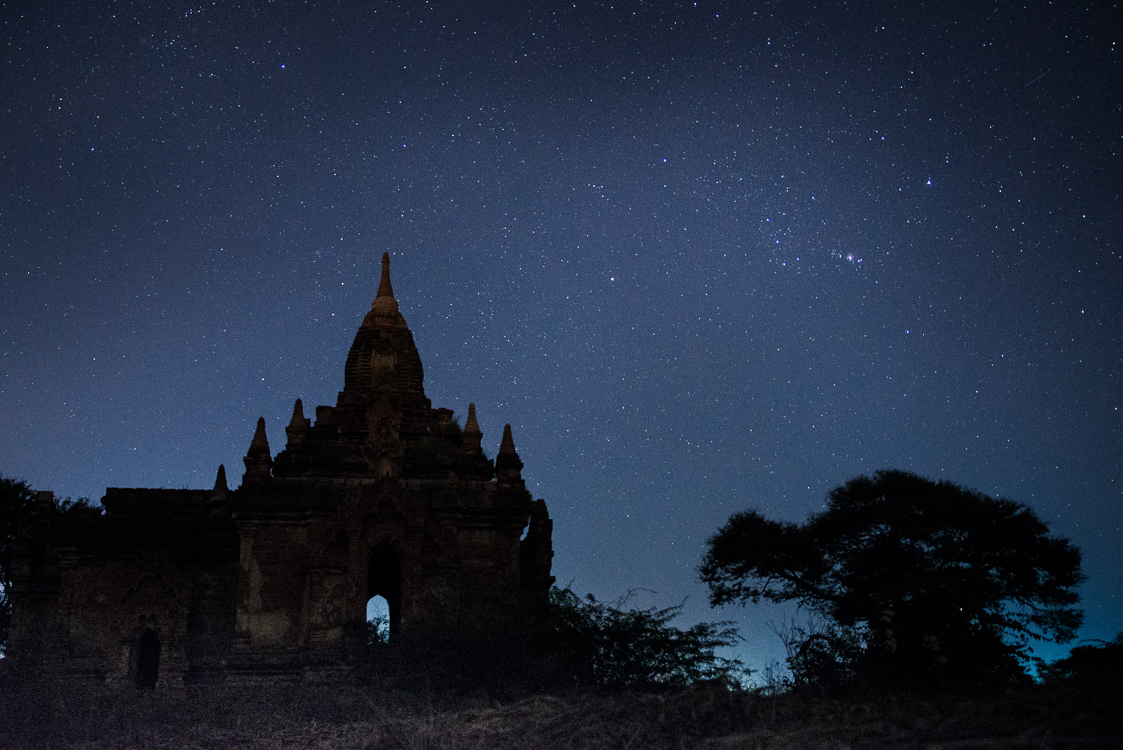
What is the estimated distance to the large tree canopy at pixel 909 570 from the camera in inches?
848

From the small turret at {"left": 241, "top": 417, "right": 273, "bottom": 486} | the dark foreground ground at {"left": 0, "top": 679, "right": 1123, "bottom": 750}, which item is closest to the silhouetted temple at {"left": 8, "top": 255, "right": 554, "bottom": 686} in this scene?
the small turret at {"left": 241, "top": 417, "right": 273, "bottom": 486}

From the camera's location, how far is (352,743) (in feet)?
47.5

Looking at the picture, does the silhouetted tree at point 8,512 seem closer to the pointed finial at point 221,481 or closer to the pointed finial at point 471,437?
the pointed finial at point 221,481

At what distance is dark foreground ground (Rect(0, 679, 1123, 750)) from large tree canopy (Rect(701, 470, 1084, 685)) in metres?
5.20

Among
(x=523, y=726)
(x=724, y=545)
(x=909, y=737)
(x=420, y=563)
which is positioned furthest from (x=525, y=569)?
(x=909, y=737)

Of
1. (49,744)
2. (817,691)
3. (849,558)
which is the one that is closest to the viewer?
(49,744)

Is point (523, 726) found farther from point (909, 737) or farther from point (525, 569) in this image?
point (525, 569)

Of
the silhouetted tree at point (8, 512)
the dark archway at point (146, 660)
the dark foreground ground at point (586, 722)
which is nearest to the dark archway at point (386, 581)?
the dark archway at point (146, 660)

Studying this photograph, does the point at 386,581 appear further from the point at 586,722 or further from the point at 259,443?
the point at 586,722

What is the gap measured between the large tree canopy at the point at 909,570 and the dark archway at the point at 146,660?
14325 mm

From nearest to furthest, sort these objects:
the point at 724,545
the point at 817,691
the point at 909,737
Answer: the point at 909,737 < the point at 817,691 < the point at 724,545

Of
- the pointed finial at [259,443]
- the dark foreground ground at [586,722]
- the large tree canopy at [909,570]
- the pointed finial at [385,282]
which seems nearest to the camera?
the dark foreground ground at [586,722]

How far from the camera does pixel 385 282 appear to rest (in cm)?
3494

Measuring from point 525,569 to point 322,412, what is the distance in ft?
26.7
